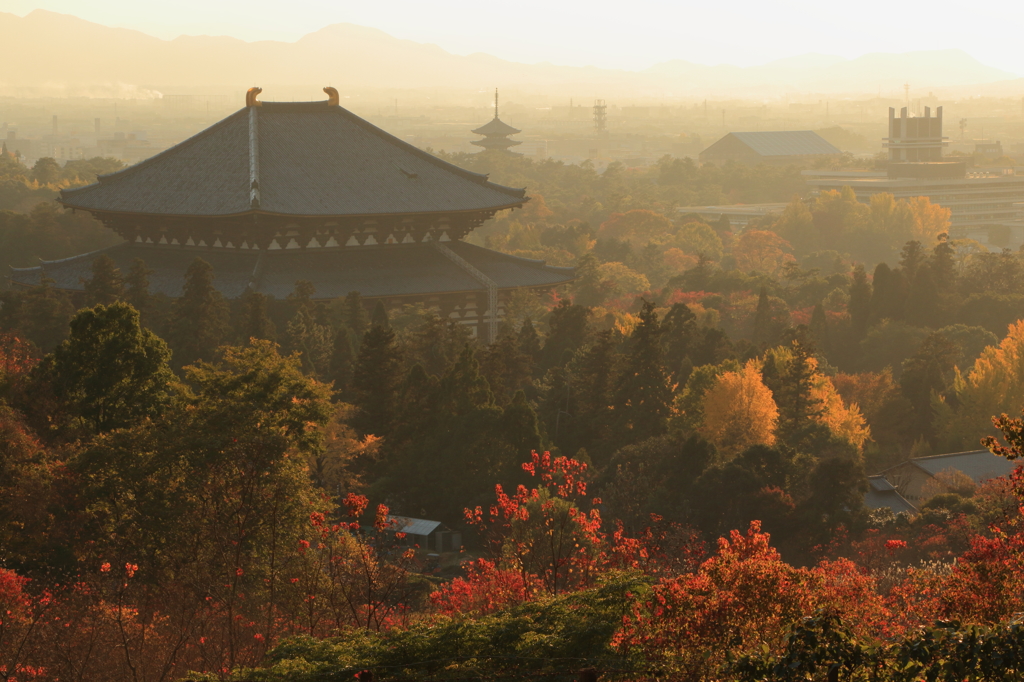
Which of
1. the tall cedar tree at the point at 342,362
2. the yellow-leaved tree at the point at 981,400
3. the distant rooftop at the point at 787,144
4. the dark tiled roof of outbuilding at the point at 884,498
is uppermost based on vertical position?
the distant rooftop at the point at 787,144

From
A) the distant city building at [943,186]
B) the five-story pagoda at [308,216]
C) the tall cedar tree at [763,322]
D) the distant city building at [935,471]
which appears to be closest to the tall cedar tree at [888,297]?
the tall cedar tree at [763,322]

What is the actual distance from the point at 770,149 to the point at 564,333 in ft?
500

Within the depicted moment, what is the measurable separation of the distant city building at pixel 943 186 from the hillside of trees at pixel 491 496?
7058cm

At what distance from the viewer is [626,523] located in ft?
96.9

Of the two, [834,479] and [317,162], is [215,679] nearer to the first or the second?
[834,479]

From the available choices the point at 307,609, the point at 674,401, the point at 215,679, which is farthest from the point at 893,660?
the point at 674,401

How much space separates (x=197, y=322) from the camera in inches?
1539

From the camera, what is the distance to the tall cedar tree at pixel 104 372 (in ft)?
88.5

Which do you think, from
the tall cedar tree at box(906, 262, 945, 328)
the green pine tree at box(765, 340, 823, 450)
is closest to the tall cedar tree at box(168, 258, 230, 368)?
the green pine tree at box(765, 340, 823, 450)

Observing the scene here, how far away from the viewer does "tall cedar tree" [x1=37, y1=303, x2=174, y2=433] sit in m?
27.0

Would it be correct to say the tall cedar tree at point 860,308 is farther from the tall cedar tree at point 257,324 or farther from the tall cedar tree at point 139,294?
the tall cedar tree at point 139,294

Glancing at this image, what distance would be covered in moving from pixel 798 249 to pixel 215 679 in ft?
307

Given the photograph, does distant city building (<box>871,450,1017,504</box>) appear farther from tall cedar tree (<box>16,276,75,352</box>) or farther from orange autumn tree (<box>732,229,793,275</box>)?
orange autumn tree (<box>732,229,793,275</box>)

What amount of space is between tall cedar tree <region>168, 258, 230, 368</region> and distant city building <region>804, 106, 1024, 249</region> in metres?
91.5
